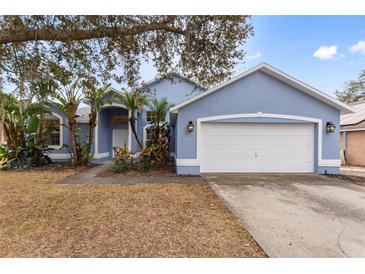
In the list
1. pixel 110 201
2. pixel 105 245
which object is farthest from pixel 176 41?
pixel 105 245

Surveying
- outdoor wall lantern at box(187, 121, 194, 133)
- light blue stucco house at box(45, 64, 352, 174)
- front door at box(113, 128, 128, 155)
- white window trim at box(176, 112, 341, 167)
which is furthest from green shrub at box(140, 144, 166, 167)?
front door at box(113, 128, 128, 155)

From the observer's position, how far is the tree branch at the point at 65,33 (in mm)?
4066

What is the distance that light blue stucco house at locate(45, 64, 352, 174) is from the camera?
8.94 m

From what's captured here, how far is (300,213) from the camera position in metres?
4.63

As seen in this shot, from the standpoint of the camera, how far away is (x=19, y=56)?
495 centimetres

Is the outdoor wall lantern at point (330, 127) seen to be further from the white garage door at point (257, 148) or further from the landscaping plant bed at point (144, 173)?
the landscaping plant bed at point (144, 173)

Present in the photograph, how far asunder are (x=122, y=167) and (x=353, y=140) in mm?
15396

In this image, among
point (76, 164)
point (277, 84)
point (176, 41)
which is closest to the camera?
point (176, 41)

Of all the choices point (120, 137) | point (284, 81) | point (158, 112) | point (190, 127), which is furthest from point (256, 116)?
point (120, 137)

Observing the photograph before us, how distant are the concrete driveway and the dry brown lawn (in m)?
0.42

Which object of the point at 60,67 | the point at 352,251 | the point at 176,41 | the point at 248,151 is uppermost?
the point at 176,41

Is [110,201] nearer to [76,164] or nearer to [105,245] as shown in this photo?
[105,245]

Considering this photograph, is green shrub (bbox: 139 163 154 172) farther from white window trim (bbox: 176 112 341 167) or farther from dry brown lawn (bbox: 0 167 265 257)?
dry brown lawn (bbox: 0 167 265 257)
